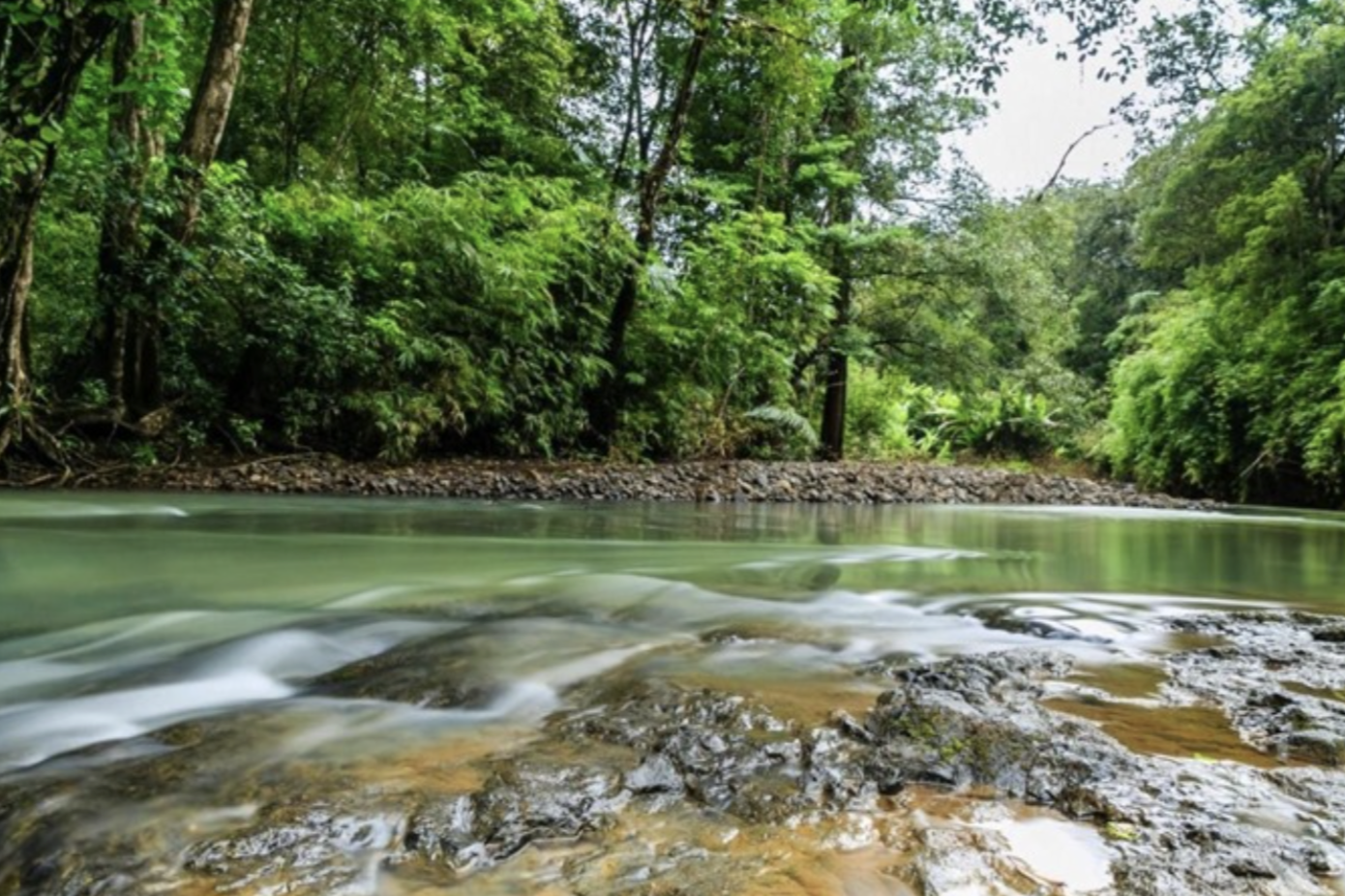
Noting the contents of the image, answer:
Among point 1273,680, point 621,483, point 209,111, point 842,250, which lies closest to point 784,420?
point 842,250

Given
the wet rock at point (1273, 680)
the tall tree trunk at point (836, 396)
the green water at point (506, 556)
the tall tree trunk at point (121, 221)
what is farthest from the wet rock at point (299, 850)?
the tall tree trunk at point (836, 396)

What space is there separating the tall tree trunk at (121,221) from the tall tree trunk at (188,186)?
0.12 meters

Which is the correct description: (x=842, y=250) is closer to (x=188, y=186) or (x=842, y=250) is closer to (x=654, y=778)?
(x=188, y=186)

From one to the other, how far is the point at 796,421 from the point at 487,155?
260 inches

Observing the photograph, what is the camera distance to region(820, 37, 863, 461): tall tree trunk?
49.4 feet

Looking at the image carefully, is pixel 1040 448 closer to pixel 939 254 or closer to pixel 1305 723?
pixel 939 254

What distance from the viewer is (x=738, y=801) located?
5.13ft

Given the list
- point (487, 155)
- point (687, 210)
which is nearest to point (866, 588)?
point (687, 210)

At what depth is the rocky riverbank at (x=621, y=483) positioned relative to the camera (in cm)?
746

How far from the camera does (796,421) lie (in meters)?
13.3

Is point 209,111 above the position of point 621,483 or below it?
above

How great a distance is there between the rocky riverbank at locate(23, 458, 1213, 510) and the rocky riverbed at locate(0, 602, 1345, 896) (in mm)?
6007

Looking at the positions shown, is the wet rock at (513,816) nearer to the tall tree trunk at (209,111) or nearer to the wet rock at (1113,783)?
the wet rock at (1113,783)

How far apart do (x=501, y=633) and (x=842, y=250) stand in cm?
1358
